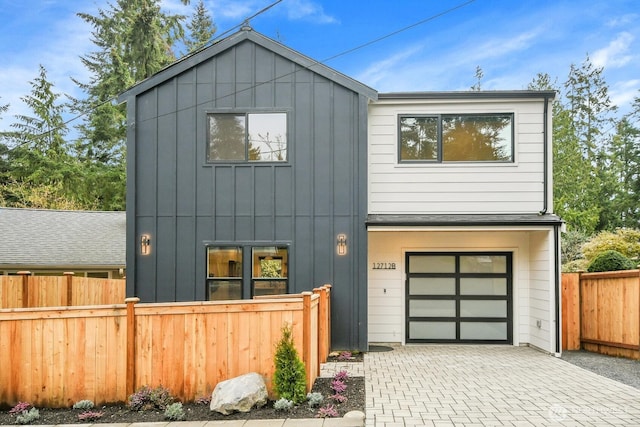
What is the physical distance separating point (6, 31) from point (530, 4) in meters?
23.3

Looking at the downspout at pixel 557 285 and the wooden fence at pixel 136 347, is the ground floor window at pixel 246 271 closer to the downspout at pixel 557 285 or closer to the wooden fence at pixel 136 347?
the wooden fence at pixel 136 347

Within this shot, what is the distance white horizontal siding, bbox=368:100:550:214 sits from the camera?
9.84 m

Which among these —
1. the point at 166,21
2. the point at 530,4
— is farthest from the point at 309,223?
the point at 166,21

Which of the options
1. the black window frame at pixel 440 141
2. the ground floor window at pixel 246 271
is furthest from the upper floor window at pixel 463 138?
the ground floor window at pixel 246 271

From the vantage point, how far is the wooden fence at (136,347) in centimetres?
615

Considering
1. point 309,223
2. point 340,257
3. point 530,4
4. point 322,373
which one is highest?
point 530,4

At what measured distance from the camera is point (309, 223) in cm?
947

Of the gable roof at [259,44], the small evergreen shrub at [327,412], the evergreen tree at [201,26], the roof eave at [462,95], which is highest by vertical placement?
the evergreen tree at [201,26]

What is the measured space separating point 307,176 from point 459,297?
4180 mm

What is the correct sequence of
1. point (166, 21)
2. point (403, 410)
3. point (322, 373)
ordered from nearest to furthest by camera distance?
point (403, 410), point (322, 373), point (166, 21)

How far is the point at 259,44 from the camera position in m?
9.64

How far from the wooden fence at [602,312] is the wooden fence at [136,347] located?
621cm

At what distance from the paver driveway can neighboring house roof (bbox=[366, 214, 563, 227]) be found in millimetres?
2453

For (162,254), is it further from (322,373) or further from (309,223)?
(322,373)
